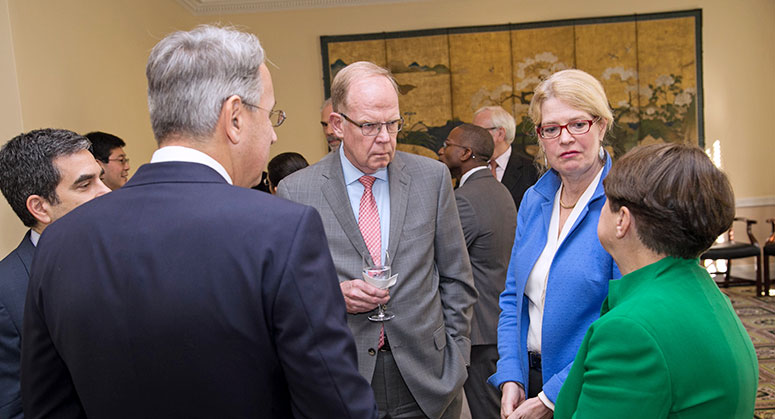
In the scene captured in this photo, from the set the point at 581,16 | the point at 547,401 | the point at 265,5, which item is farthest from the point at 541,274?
the point at 265,5

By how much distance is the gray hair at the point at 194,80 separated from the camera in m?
1.13

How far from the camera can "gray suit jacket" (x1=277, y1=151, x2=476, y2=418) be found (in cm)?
210

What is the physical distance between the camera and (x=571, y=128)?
1947 millimetres

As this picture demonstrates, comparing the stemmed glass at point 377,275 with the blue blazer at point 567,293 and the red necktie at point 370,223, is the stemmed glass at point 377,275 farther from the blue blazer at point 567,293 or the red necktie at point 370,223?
the blue blazer at point 567,293

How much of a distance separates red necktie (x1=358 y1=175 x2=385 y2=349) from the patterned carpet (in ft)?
10.7

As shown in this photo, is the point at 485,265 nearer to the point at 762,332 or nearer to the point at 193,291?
the point at 193,291

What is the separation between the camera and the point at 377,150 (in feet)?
7.06

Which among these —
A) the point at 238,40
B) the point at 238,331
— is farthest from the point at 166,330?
the point at 238,40

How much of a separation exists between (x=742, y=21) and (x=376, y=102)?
7774mm

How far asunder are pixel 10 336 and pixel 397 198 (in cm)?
129

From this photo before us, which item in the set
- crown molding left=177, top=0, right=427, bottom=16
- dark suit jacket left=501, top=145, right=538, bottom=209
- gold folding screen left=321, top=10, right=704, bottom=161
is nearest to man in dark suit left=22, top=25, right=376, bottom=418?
dark suit jacket left=501, top=145, right=538, bottom=209

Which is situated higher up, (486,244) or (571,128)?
(571,128)

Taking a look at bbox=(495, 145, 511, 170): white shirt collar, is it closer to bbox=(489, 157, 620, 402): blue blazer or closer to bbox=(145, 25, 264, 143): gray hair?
bbox=(489, 157, 620, 402): blue blazer

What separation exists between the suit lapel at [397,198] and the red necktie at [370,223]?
2.1 inches
